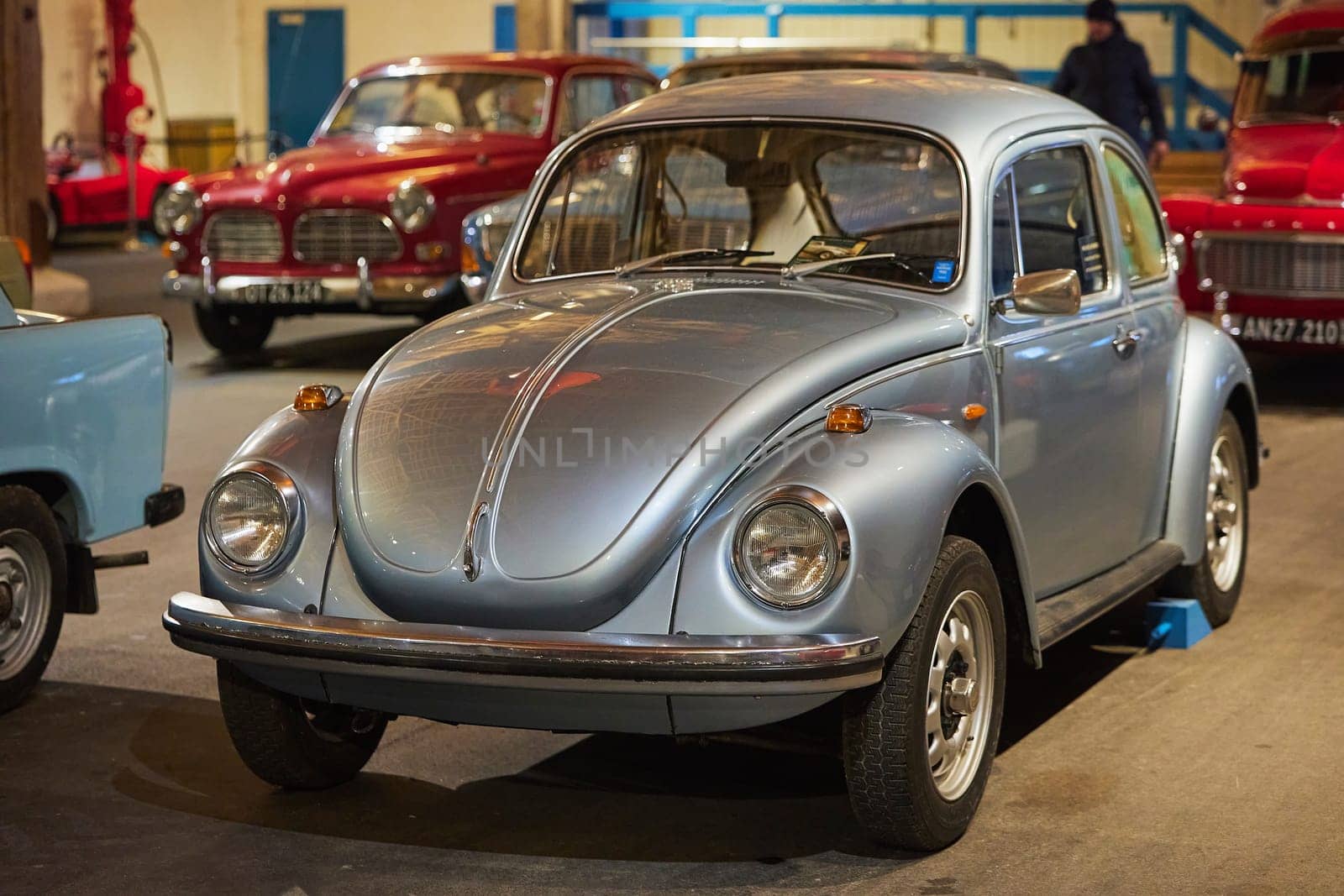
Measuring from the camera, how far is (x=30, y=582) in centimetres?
516

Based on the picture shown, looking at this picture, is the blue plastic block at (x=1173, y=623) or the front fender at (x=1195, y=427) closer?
the front fender at (x=1195, y=427)

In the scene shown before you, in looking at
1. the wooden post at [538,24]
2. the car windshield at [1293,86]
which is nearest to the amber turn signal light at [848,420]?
the car windshield at [1293,86]

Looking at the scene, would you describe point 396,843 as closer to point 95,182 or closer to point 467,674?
point 467,674

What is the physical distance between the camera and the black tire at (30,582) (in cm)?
504

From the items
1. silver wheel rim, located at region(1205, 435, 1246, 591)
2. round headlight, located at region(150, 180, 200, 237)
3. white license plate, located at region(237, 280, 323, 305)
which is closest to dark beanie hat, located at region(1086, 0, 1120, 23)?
white license plate, located at region(237, 280, 323, 305)

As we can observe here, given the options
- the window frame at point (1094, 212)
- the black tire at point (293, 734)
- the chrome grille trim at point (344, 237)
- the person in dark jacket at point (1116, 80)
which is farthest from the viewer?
the person in dark jacket at point (1116, 80)

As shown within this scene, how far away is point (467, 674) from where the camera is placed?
365 cm

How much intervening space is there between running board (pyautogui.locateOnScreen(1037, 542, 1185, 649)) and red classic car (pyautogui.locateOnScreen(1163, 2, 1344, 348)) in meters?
5.12

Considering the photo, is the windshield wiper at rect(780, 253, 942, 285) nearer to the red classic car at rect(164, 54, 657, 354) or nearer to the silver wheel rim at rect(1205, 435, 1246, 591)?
the silver wheel rim at rect(1205, 435, 1246, 591)

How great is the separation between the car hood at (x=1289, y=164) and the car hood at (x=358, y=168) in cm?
431

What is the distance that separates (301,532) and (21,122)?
34.6 feet

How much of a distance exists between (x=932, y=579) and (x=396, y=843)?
4.23 feet

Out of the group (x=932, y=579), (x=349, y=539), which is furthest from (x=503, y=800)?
(x=932, y=579)

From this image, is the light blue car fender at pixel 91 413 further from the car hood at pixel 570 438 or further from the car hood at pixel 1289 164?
the car hood at pixel 1289 164
